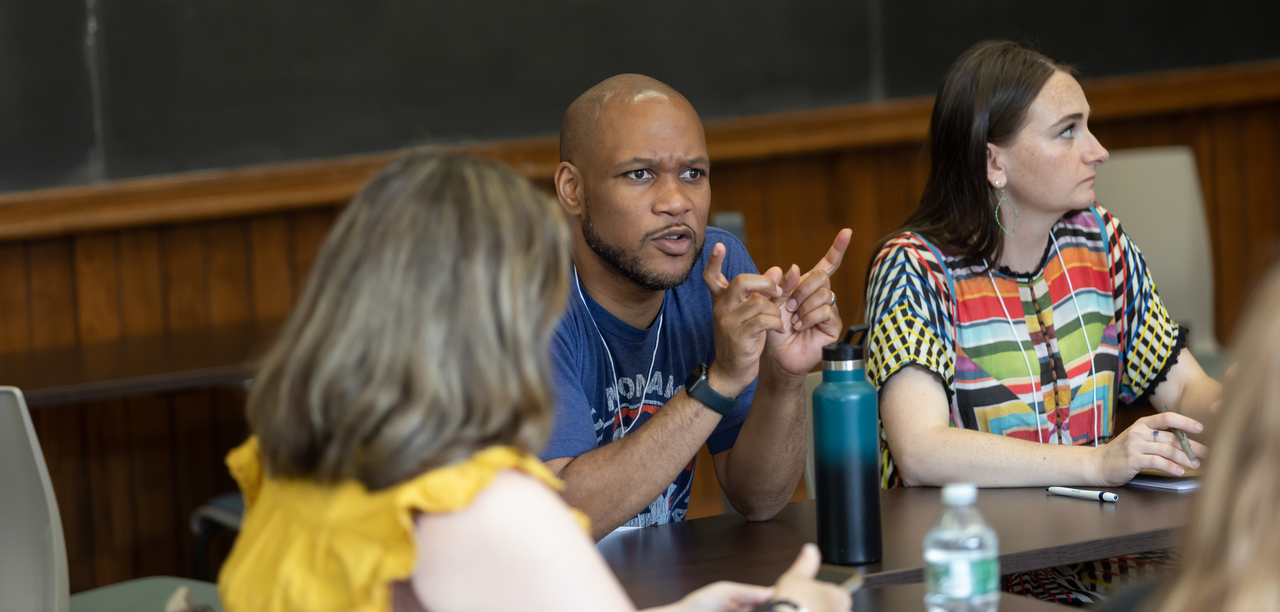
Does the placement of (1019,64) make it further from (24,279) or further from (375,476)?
(24,279)

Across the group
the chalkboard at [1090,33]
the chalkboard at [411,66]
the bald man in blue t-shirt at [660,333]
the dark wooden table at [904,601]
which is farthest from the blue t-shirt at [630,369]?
the chalkboard at [1090,33]

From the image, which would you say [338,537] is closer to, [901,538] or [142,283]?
[901,538]

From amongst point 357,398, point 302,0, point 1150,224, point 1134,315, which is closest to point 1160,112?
point 1150,224

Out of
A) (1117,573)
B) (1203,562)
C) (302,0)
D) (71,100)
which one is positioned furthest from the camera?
(302,0)

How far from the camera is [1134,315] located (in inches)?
78.6

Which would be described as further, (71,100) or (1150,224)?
(1150,224)

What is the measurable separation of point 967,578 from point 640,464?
22.0 inches

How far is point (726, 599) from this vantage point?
1.02 m

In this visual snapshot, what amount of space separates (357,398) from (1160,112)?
349 centimetres

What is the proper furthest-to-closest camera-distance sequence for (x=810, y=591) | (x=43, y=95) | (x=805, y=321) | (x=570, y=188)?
(x=43, y=95)
(x=570, y=188)
(x=805, y=321)
(x=810, y=591)

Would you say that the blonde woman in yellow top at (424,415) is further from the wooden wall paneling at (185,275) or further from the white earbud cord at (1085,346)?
the wooden wall paneling at (185,275)

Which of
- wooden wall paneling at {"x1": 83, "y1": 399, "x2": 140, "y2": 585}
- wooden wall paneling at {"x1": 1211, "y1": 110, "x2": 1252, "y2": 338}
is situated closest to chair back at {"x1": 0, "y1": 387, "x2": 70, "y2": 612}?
wooden wall paneling at {"x1": 83, "y1": 399, "x2": 140, "y2": 585}

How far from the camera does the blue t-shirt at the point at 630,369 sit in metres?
1.59

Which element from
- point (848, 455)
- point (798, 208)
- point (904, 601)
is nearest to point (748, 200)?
point (798, 208)
